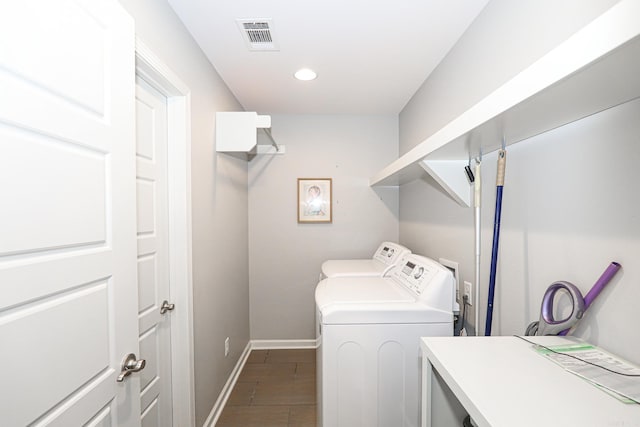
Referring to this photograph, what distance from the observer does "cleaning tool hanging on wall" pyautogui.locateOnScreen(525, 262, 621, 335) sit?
33.5 inches

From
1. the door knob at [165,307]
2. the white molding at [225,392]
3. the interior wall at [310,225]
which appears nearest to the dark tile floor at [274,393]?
the white molding at [225,392]

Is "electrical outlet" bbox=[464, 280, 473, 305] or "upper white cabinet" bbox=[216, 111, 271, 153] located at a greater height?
"upper white cabinet" bbox=[216, 111, 271, 153]

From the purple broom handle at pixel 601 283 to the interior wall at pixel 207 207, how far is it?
70.6 inches

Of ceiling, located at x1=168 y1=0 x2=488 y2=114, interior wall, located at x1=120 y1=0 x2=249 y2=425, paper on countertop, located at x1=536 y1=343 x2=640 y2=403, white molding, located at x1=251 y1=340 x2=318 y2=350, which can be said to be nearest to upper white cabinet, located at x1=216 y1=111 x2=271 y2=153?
interior wall, located at x1=120 y1=0 x2=249 y2=425

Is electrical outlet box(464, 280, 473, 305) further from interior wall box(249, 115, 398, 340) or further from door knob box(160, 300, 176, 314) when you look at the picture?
door knob box(160, 300, 176, 314)

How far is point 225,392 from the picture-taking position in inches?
87.8

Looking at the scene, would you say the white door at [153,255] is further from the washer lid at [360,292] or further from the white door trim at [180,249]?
the washer lid at [360,292]

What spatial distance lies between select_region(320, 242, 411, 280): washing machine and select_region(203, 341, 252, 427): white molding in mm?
1136

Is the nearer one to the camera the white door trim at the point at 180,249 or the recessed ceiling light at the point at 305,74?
the white door trim at the point at 180,249

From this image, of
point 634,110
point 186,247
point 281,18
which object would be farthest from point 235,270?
point 634,110

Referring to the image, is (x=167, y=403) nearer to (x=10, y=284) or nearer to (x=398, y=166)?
(x=10, y=284)

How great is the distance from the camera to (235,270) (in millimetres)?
2545

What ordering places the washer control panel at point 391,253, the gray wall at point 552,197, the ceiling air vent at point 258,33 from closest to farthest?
the gray wall at point 552,197
the ceiling air vent at point 258,33
the washer control panel at point 391,253

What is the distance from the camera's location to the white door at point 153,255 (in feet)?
4.45
